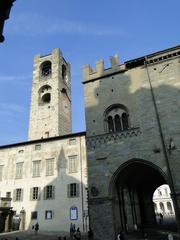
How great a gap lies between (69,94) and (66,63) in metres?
7.41

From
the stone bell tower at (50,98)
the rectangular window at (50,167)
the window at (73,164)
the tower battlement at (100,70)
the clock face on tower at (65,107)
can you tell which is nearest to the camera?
the tower battlement at (100,70)

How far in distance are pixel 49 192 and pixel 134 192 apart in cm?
949

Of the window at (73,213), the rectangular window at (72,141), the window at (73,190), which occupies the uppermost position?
the rectangular window at (72,141)

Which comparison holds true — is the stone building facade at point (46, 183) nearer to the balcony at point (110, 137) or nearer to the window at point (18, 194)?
the window at point (18, 194)

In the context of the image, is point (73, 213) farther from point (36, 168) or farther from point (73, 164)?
point (36, 168)

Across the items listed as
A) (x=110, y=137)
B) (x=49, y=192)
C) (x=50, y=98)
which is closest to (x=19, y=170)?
(x=49, y=192)

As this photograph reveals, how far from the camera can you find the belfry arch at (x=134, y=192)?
16616 millimetres

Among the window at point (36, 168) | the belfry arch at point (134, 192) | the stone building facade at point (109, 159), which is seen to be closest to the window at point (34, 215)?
the stone building facade at point (109, 159)

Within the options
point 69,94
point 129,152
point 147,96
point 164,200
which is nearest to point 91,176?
point 129,152

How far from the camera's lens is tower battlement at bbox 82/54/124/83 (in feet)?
66.5

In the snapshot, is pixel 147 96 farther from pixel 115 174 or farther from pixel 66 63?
pixel 66 63

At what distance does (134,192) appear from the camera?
23078 mm

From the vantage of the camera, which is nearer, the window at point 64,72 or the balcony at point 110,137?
the balcony at point 110,137

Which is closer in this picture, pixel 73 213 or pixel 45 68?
pixel 73 213
